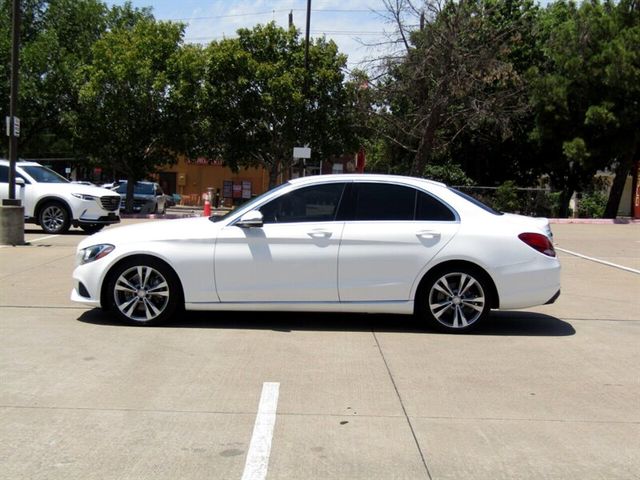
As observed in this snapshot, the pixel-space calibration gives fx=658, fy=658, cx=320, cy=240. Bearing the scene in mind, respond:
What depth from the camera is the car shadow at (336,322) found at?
7.31m

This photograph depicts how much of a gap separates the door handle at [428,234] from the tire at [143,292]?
8.64 ft

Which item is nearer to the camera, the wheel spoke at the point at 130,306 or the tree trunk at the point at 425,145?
the wheel spoke at the point at 130,306

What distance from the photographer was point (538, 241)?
709cm

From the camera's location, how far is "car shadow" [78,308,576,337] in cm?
731

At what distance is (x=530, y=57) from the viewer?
1282 inches

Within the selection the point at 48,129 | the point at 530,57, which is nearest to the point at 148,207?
the point at 48,129

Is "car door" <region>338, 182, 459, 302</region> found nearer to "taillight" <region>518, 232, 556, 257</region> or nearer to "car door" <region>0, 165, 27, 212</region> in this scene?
"taillight" <region>518, 232, 556, 257</region>

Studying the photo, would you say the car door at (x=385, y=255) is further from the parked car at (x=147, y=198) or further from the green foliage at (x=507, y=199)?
the parked car at (x=147, y=198)

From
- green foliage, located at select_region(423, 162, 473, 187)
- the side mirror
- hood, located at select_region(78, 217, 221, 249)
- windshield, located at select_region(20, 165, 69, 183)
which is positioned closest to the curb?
green foliage, located at select_region(423, 162, 473, 187)

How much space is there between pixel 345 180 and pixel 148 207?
82.5 feet

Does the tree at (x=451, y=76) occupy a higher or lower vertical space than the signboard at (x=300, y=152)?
higher

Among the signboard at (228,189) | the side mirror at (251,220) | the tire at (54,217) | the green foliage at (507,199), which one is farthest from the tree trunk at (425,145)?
the signboard at (228,189)

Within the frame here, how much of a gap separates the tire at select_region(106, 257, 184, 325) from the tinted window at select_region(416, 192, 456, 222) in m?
2.73

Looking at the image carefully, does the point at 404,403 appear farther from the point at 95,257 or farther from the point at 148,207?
the point at 148,207
